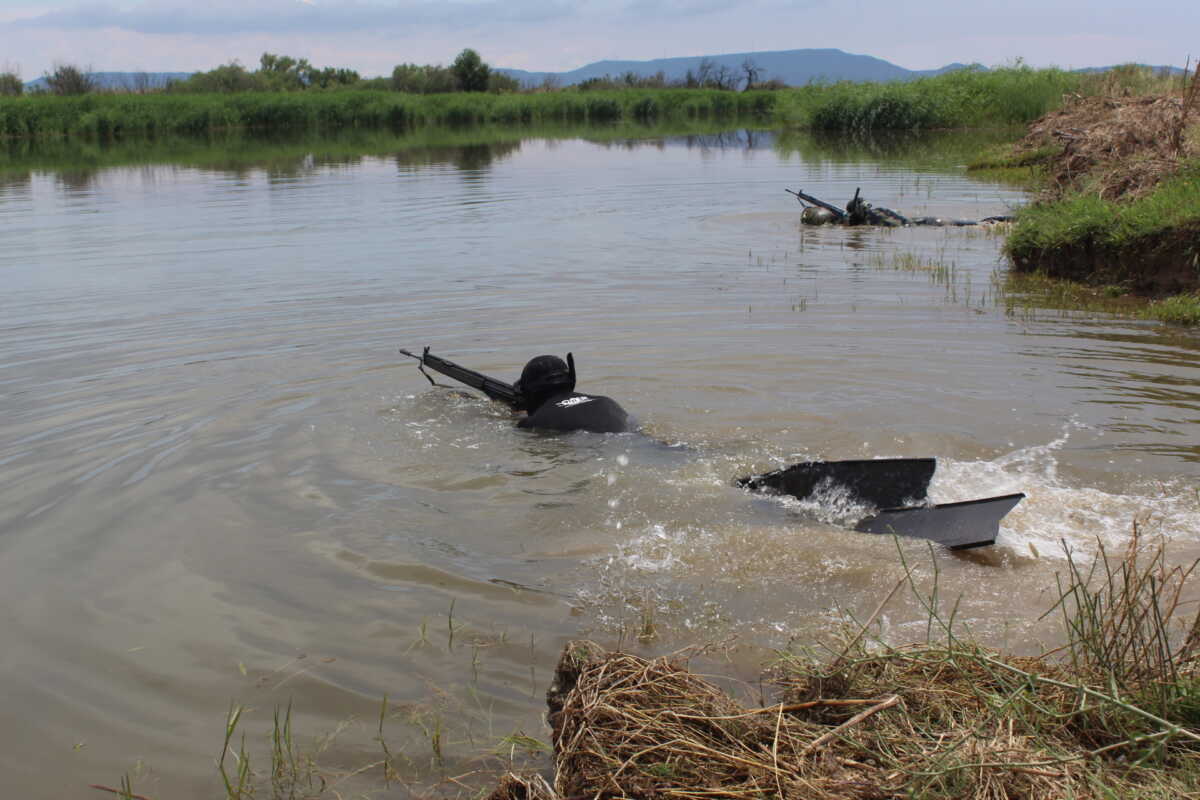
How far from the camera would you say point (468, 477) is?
581 cm

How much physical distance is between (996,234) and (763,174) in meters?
11.7

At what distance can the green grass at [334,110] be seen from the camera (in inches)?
1725

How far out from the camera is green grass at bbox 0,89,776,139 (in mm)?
43812

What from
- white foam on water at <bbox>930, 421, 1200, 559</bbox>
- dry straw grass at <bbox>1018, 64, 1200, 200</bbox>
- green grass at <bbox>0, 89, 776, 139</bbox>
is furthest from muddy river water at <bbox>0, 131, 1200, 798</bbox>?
green grass at <bbox>0, 89, 776, 139</bbox>

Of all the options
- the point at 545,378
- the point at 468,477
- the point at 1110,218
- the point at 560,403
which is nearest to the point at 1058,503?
the point at 560,403

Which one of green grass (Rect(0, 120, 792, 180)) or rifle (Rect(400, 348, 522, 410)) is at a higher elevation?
green grass (Rect(0, 120, 792, 180))

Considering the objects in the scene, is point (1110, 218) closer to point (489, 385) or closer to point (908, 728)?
point (489, 385)

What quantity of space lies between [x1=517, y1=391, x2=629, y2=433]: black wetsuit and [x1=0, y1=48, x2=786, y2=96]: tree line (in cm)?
5564

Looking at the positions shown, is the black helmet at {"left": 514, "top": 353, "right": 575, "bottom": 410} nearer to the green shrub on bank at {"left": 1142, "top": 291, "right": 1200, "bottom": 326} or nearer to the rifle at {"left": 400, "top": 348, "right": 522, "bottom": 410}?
the rifle at {"left": 400, "top": 348, "right": 522, "bottom": 410}

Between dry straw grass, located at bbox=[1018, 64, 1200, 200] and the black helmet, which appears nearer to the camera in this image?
the black helmet

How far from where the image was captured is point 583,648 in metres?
3.39

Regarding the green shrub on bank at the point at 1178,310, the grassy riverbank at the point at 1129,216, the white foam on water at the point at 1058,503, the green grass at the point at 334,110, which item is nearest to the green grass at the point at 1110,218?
the grassy riverbank at the point at 1129,216

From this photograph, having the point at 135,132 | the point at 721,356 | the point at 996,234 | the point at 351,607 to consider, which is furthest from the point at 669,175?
the point at 135,132

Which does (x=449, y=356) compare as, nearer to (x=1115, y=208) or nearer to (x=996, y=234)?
(x=1115, y=208)
